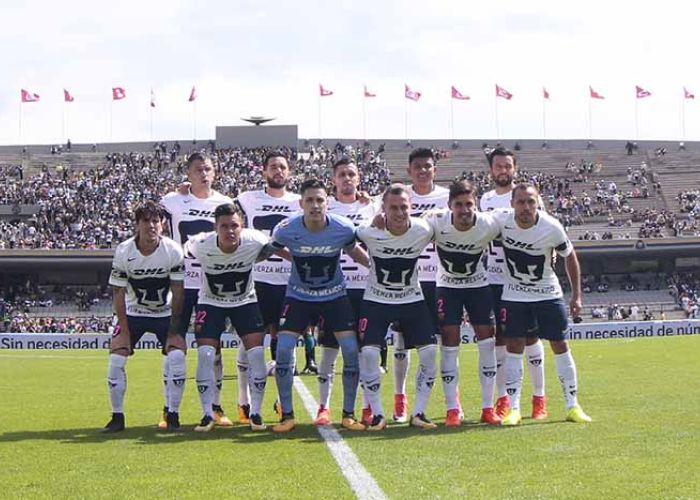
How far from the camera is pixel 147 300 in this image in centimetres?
1040

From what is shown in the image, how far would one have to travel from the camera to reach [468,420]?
1052 cm

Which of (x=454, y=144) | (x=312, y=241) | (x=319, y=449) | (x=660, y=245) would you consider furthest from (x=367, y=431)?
(x=454, y=144)

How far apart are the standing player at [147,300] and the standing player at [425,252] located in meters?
2.22

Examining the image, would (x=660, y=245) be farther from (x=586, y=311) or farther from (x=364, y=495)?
(x=364, y=495)

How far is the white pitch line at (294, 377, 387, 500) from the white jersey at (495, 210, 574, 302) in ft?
7.60

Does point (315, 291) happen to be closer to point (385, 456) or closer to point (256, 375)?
point (256, 375)

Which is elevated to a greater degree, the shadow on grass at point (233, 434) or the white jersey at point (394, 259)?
the white jersey at point (394, 259)

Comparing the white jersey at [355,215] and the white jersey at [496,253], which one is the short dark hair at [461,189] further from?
the white jersey at [355,215]

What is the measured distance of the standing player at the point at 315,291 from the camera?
9.86 meters

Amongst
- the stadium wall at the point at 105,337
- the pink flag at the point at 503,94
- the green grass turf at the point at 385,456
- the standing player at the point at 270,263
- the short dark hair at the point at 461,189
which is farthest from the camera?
the pink flag at the point at 503,94

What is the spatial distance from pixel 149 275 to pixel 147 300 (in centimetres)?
27

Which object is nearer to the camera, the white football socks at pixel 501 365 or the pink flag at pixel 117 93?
the white football socks at pixel 501 365

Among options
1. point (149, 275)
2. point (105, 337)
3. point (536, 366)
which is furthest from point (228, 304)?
point (105, 337)

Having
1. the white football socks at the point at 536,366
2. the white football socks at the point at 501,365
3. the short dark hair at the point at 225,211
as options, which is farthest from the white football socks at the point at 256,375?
the white football socks at the point at 536,366
